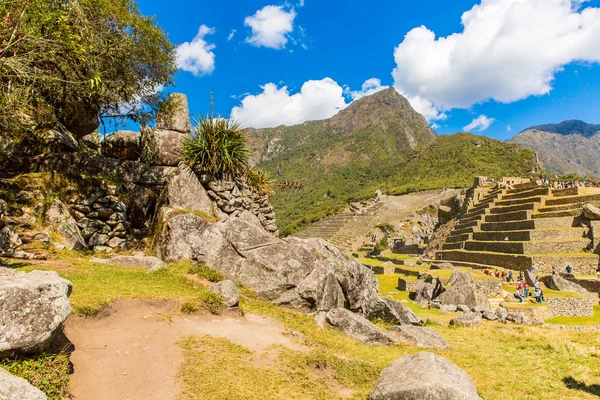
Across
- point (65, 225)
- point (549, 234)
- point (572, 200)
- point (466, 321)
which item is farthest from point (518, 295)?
point (65, 225)

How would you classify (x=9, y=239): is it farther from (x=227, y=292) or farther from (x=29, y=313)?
(x=29, y=313)

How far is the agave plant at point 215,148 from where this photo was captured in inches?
531

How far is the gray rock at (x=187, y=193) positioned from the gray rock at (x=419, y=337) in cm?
762

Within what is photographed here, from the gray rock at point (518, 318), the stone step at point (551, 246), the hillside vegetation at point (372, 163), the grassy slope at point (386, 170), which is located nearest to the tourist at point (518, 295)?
the gray rock at point (518, 318)

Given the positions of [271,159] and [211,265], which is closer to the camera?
[211,265]

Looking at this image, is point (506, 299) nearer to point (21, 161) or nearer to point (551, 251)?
point (551, 251)

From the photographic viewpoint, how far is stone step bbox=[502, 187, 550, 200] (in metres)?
37.5

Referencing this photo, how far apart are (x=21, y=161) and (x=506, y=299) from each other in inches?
1025

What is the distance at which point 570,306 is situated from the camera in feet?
67.7

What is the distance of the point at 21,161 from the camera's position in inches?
476

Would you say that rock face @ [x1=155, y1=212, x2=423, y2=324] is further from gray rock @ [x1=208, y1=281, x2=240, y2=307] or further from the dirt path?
Answer: the dirt path

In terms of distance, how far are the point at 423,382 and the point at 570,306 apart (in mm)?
21801

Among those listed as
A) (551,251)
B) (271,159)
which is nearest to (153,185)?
(551,251)

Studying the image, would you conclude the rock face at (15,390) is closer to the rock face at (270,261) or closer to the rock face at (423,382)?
the rock face at (423,382)
